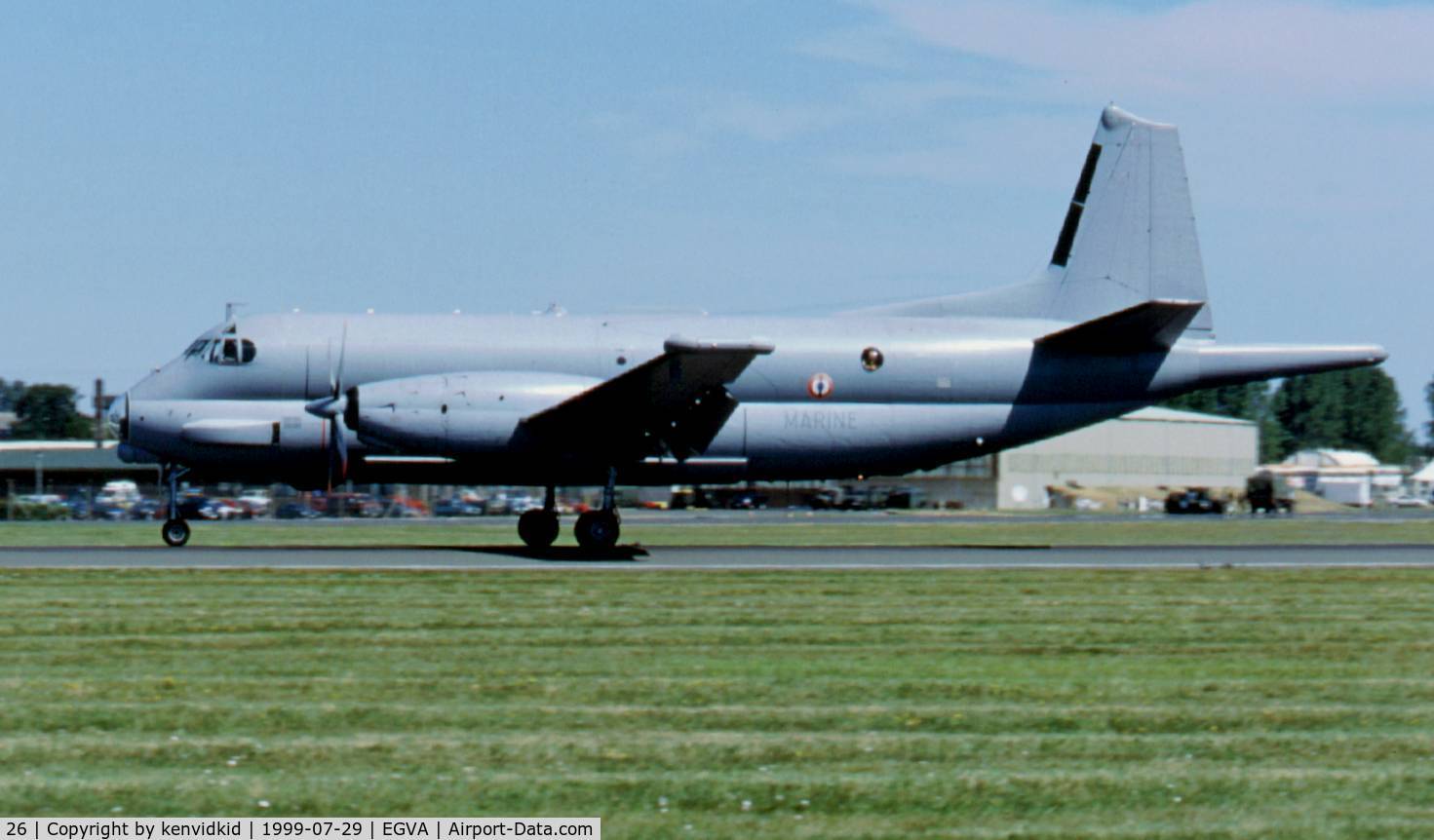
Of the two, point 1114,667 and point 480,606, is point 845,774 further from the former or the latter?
point 480,606

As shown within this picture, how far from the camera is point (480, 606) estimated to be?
19203mm

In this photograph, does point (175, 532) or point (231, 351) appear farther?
point (175, 532)

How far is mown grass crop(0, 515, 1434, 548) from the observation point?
38.0 metres

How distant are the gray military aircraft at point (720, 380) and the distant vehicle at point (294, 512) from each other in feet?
131

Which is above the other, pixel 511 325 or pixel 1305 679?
pixel 511 325

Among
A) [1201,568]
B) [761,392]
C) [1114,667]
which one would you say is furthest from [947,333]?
[1114,667]

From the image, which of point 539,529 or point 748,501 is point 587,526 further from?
point 748,501

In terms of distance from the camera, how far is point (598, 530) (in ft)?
94.0

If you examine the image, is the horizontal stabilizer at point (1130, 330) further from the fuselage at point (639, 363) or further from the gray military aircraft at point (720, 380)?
the fuselage at point (639, 363)

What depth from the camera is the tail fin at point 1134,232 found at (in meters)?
32.6

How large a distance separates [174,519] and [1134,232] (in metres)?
19.1

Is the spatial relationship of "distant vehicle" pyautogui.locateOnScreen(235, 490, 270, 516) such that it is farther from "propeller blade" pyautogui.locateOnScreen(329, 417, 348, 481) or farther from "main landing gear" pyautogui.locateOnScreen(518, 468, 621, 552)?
"propeller blade" pyautogui.locateOnScreen(329, 417, 348, 481)

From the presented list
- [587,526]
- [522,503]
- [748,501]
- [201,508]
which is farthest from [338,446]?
[748,501]

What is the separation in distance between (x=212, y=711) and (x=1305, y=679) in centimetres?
854
